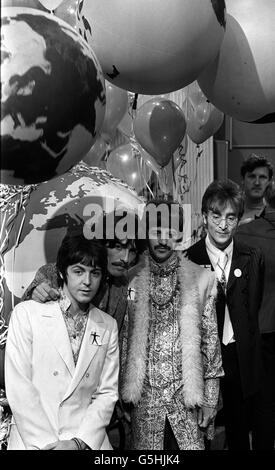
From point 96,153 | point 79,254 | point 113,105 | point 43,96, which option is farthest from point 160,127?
point 43,96

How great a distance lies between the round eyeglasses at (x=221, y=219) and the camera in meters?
2.70

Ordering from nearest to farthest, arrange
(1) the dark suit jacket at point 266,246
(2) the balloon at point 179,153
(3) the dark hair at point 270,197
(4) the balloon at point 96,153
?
1. (1) the dark suit jacket at point 266,246
2. (4) the balloon at point 96,153
3. (3) the dark hair at point 270,197
4. (2) the balloon at point 179,153

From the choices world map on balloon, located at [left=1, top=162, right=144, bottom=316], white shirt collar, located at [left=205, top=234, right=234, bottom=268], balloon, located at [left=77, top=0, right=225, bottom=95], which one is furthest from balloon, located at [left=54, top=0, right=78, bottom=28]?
white shirt collar, located at [left=205, top=234, right=234, bottom=268]

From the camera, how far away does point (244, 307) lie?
2740mm

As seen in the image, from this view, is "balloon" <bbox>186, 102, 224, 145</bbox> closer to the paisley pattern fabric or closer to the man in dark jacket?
the man in dark jacket

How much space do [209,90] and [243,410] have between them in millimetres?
1430

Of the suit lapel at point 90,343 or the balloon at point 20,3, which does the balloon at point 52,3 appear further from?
the suit lapel at point 90,343

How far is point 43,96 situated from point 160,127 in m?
1.55

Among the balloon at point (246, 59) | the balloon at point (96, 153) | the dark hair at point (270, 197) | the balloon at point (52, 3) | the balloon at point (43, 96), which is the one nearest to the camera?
the balloon at point (43, 96)

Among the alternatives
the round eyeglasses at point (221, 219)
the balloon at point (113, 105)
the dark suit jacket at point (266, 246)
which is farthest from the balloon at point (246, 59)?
the dark suit jacket at point (266, 246)

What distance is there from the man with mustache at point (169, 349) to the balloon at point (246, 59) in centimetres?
62

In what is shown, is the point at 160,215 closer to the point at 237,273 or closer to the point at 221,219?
the point at 221,219

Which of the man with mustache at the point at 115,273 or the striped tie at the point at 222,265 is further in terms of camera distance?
the striped tie at the point at 222,265
